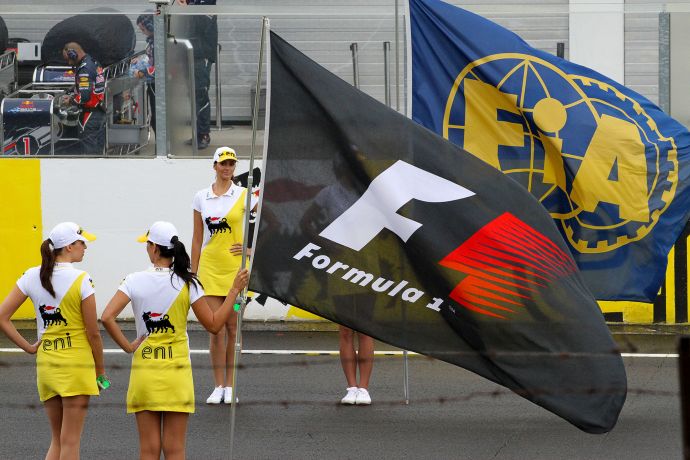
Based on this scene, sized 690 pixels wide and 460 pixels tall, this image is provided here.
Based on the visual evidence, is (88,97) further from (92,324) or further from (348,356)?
(92,324)

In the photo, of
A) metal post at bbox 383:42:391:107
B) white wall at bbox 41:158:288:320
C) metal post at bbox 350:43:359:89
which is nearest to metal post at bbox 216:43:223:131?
white wall at bbox 41:158:288:320

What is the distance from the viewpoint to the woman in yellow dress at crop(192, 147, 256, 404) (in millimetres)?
9219

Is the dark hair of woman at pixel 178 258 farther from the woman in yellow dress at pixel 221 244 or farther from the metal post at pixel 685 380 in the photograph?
the metal post at pixel 685 380

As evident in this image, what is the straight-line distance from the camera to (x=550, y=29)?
39.0 feet

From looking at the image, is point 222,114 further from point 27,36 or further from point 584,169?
point 584,169

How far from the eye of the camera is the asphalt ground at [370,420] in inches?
317

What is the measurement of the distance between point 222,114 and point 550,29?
312 centimetres

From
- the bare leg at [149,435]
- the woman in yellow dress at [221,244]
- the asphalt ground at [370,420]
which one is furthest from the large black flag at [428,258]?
the woman in yellow dress at [221,244]

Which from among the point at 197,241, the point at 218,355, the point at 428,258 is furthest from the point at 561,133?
the point at 218,355

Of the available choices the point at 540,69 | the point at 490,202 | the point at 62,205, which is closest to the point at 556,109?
the point at 540,69

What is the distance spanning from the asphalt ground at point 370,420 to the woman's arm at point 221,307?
0.67 meters

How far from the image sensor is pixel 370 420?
28.7 ft

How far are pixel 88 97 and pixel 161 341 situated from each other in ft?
19.4

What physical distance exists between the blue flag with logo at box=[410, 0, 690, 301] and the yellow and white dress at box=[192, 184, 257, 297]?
157cm
